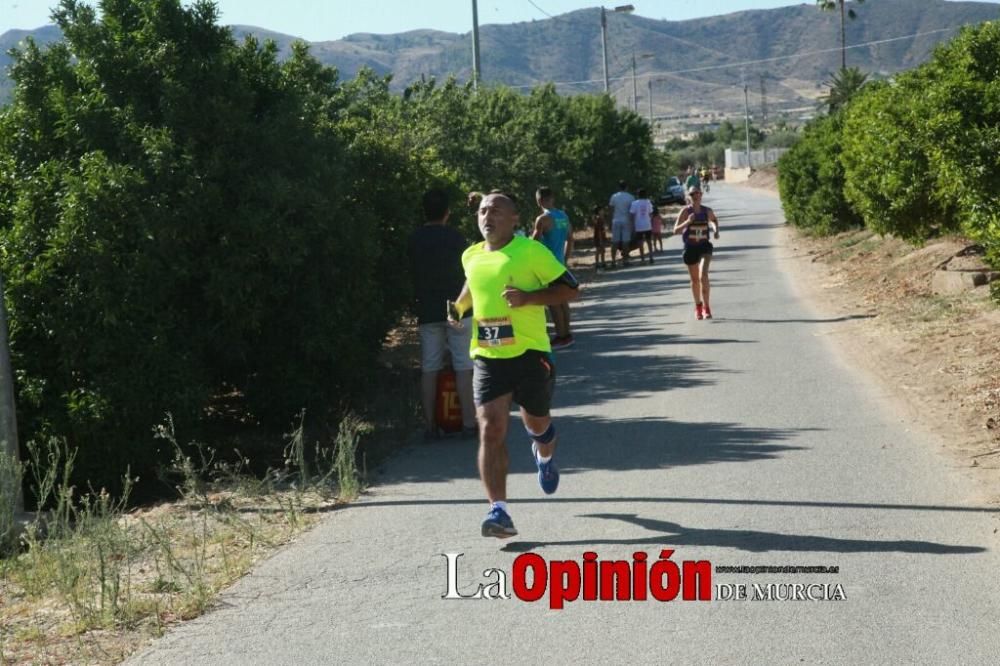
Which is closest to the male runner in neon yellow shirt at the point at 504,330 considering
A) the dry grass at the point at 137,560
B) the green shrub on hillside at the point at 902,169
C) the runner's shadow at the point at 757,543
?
the runner's shadow at the point at 757,543

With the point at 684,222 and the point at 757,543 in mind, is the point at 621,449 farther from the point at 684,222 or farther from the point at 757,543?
the point at 684,222

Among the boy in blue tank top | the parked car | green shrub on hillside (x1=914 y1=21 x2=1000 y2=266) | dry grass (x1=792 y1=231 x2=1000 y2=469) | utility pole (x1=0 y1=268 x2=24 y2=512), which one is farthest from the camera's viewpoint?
the parked car

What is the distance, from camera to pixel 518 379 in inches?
307

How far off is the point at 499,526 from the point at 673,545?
3.05ft

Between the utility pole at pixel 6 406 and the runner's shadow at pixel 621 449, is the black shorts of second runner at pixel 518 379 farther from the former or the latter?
the utility pole at pixel 6 406

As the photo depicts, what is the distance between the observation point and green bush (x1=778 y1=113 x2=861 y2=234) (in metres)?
33.5

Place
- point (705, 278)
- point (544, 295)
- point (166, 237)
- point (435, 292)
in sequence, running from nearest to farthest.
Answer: point (544, 295) → point (166, 237) → point (435, 292) → point (705, 278)

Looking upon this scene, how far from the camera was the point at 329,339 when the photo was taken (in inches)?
465

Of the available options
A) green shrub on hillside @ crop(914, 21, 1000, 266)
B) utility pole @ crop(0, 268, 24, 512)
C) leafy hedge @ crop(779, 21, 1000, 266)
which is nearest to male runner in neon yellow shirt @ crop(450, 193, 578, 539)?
utility pole @ crop(0, 268, 24, 512)

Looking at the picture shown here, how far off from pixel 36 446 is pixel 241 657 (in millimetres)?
4933

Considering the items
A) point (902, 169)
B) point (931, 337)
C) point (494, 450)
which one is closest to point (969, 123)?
point (931, 337)

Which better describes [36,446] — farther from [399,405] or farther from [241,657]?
[241,657]

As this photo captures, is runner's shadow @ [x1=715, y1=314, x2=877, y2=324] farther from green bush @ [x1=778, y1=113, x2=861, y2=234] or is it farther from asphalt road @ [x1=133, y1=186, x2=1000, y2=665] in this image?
green bush @ [x1=778, y1=113, x2=861, y2=234]

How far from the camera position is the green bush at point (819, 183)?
33.5 meters
